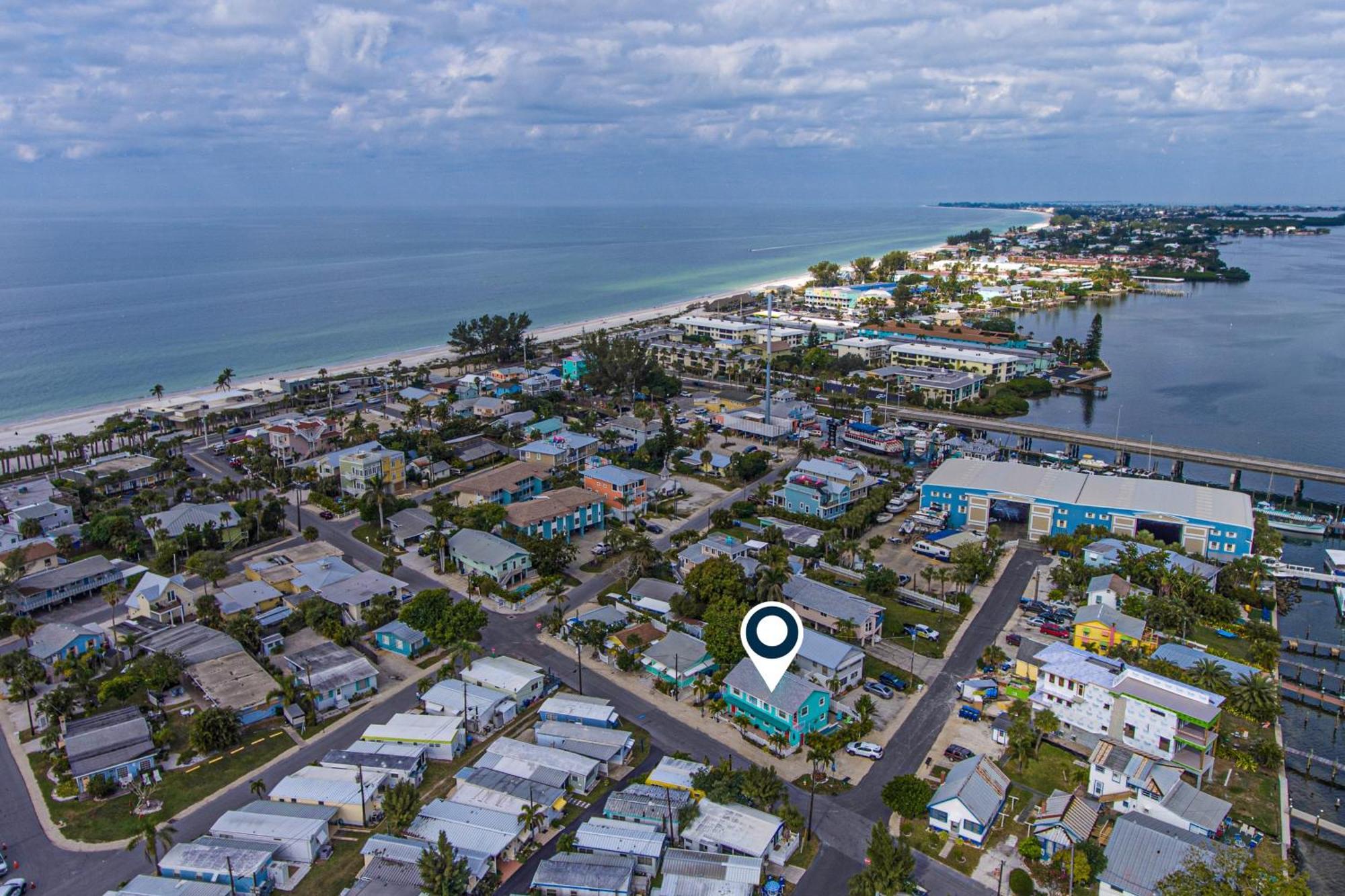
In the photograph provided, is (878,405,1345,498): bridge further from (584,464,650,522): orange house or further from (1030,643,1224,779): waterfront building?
(1030,643,1224,779): waterfront building

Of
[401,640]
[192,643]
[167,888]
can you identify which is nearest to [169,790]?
[167,888]

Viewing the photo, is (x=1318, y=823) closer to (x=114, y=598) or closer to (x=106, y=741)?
(x=106, y=741)

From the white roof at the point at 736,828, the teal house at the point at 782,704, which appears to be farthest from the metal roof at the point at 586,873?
the teal house at the point at 782,704

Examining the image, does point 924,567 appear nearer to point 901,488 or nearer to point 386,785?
point 901,488

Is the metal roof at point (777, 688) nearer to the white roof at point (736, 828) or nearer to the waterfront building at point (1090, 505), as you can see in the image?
the white roof at point (736, 828)

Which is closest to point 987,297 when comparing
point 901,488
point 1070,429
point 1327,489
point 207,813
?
point 1070,429

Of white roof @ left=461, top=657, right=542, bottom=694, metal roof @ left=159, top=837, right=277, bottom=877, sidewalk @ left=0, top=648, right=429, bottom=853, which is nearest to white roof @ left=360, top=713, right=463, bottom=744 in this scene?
sidewalk @ left=0, top=648, right=429, bottom=853
